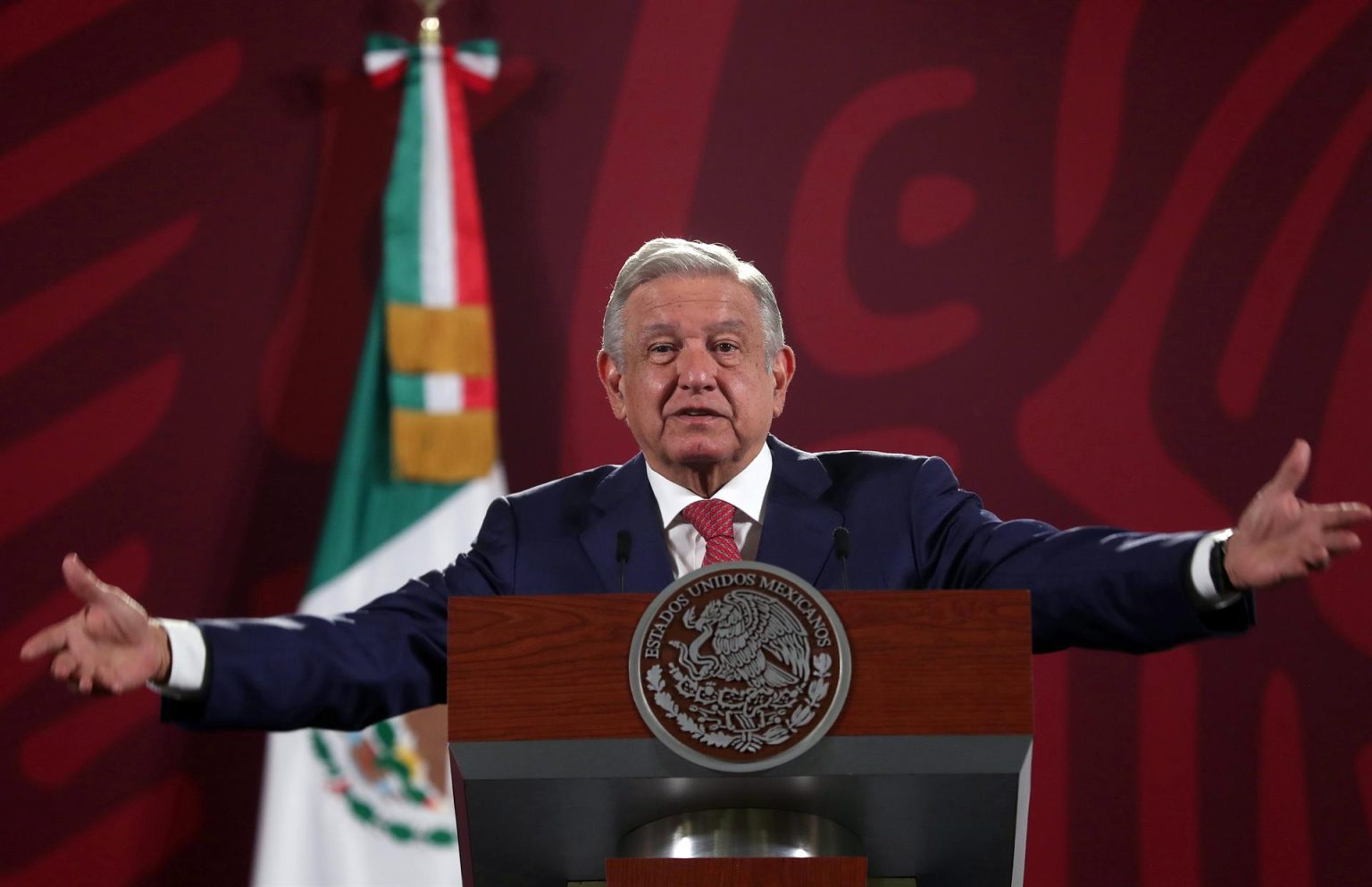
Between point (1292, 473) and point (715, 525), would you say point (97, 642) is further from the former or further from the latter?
point (1292, 473)

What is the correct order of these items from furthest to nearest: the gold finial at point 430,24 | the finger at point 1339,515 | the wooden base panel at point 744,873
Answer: the gold finial at point 430,24, the finger at point 1339,515, the wooden base panel at point 744,873

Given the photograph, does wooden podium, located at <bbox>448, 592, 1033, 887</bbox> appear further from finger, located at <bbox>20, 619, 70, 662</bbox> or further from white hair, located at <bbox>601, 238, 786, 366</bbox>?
white hair, located at <bbox>601, 238, 786, 366</bbox>

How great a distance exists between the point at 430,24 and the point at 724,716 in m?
3.11

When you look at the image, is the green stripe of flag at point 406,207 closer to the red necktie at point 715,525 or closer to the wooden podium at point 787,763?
the red necktie at point 715,525

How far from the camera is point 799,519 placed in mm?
2215

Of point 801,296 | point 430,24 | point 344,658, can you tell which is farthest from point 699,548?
point 430,24

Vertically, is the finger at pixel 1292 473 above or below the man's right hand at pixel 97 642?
above

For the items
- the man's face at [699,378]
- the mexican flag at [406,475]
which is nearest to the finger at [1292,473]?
the man's face at [699,378]

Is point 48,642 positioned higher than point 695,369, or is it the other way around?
point 695,369

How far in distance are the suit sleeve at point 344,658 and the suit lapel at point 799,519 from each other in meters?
0.39

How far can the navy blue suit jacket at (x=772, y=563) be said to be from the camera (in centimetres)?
183

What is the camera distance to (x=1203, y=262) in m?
4.14

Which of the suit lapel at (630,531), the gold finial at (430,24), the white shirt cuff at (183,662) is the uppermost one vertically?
the gold finial at (430,24)

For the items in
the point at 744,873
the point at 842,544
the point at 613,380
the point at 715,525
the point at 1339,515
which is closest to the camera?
the point at 744,873
